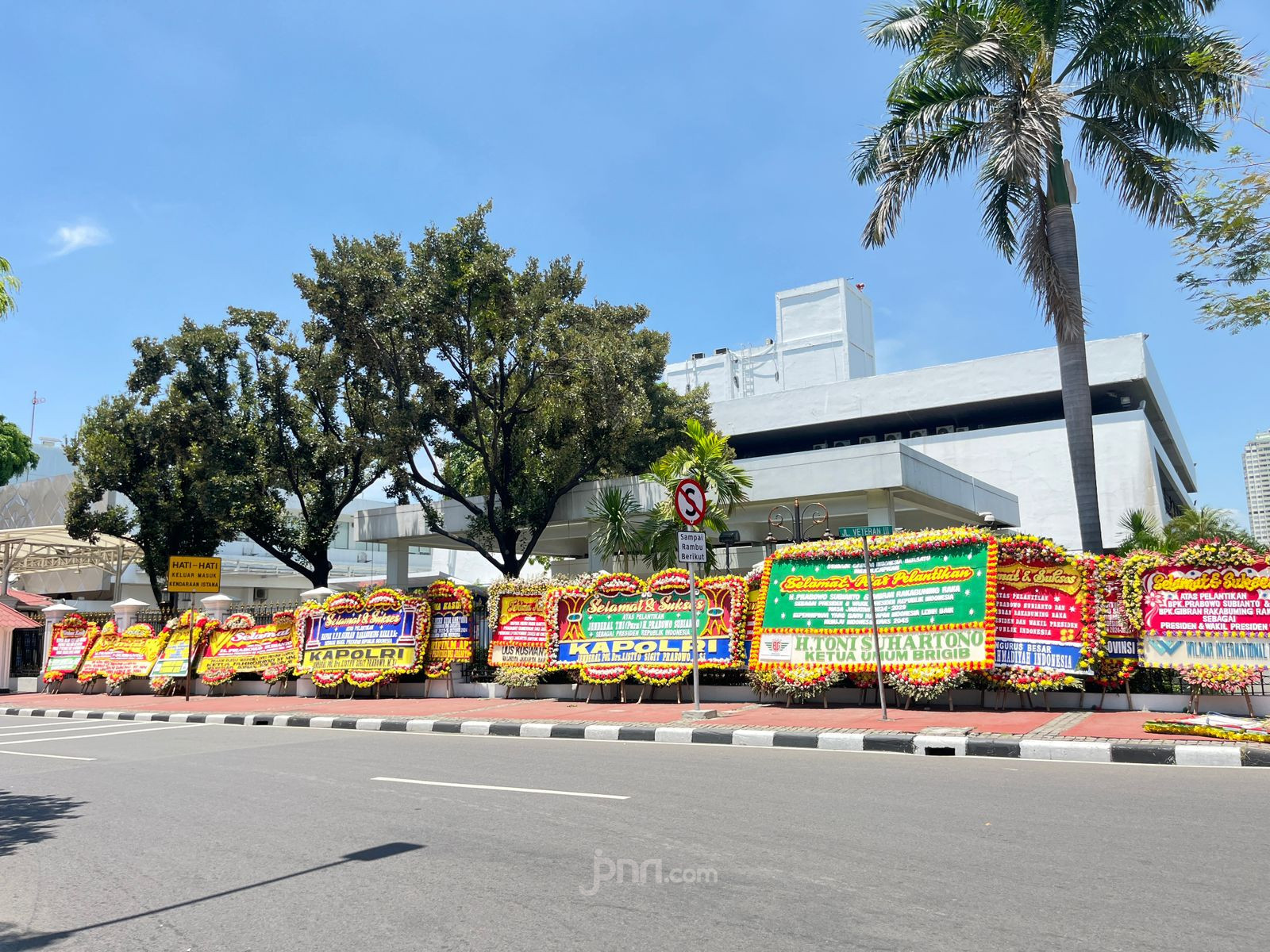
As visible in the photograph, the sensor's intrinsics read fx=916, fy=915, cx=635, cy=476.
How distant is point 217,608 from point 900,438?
112ft

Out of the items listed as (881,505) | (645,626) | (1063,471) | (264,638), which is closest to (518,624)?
(645,626)

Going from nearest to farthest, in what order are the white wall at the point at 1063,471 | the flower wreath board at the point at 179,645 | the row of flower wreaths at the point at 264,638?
the row of flower wreaths at the point at 264,638 → the flower wreath board at the point at 179,645 → the white wall at the point at 1063,471

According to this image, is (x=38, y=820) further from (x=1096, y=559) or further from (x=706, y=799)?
(x=1096, y=559)

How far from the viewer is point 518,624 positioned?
1775 cm

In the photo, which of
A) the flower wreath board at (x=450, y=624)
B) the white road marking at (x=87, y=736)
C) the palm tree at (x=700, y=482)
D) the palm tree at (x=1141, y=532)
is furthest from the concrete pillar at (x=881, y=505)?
the white road marking at (x=87, y=736)

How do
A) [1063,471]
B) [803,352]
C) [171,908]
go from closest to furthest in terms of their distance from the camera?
[171,908] < [1063,471] < [803,352]

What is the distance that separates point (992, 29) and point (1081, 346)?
5.90 metres

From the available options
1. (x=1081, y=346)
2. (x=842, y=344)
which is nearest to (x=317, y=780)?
(x=1081, y=346)

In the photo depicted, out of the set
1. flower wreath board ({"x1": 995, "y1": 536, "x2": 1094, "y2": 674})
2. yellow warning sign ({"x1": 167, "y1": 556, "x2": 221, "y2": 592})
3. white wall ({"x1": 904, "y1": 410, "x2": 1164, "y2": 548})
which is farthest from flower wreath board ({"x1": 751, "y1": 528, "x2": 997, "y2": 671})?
white wall ({"x1": 904, "y1": 410, "x2": 1164, "y2": 548})

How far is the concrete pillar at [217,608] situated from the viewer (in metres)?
23.8

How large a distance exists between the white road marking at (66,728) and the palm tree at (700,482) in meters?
11.7

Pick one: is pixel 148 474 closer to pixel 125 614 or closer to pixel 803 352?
pixel 125 614

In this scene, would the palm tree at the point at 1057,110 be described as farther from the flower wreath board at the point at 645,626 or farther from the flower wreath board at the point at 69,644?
the flower wreath board at the point at 69,644

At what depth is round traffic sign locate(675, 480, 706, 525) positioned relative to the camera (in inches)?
496
